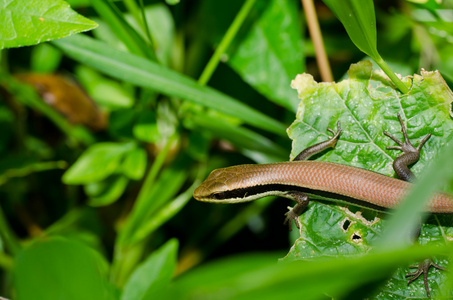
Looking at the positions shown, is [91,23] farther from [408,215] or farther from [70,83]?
[70,83]

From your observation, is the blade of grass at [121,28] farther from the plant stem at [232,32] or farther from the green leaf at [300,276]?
the green leaf at [300,276]

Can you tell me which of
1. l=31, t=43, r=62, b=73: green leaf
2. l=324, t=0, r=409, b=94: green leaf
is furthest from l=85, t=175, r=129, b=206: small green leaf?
l=324, t=0, r=409, b=94: green leaf

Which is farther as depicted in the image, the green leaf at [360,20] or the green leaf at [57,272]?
the green leaf at [360,20]

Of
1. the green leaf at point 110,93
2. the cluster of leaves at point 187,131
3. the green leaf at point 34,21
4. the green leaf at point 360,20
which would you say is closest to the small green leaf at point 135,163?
the cluster of leaves at point 187,131

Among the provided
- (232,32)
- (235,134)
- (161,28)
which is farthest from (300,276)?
(161,28)

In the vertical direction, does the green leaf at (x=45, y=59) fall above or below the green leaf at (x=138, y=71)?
below

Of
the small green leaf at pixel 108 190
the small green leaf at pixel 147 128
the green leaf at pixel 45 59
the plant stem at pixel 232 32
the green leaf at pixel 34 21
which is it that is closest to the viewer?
the green leaf at pixel 34 21

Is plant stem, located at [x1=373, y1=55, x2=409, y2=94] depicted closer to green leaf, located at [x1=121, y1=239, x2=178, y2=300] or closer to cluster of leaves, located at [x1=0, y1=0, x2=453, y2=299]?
cluster of leaves, located at [x1=0, y1=0, x2=453, y2=299]

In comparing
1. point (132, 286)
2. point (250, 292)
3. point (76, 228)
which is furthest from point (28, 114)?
point (250, 292)
